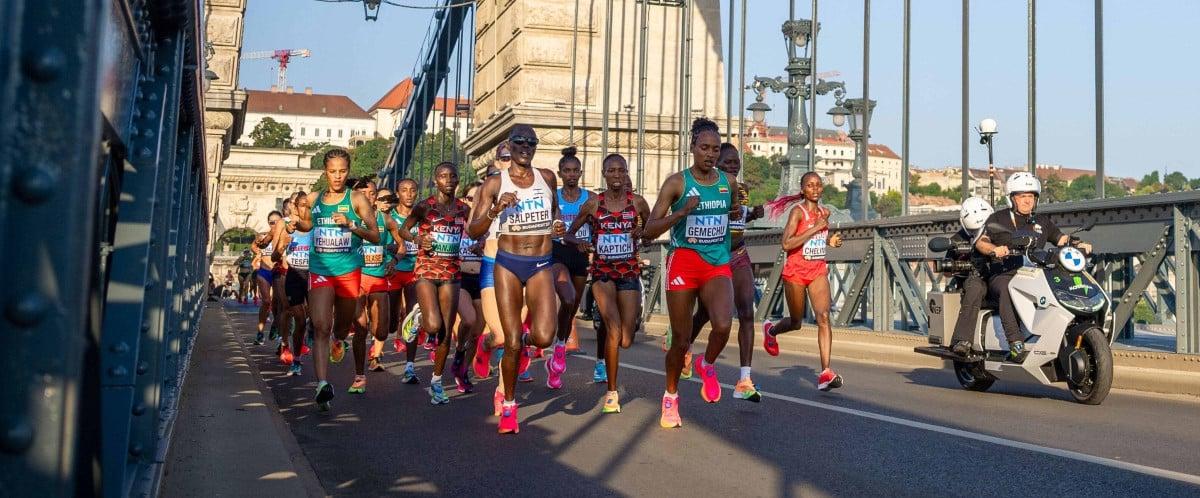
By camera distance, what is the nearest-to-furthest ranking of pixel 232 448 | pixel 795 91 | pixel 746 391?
pixel 232 448
pixel 746 391
pixel 795 91

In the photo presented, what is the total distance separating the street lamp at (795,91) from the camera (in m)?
27.8

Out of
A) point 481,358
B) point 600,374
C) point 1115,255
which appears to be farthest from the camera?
point 1115,255

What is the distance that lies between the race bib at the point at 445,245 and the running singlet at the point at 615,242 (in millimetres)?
1207

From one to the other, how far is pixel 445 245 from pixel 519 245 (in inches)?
108

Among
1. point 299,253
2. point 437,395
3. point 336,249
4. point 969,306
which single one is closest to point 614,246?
point 437,395

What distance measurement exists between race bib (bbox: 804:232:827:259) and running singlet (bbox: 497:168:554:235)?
3.55 m

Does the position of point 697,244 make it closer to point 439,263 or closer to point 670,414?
point 670,414

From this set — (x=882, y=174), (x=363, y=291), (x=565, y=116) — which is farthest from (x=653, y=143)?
(x=882, y=174)

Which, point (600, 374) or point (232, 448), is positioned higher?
point (600, 374)

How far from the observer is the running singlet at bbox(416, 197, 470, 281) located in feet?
37.0

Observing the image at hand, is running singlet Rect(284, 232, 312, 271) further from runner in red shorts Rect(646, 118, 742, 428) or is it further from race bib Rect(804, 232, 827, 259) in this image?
runner in red shorts Rect(646, 118, 742, 428)

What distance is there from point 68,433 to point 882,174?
658 feet

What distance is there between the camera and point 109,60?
2484 mm

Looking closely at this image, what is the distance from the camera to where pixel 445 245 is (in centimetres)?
1129
